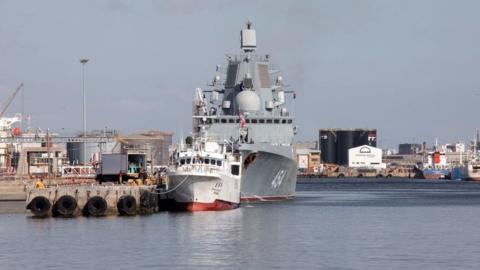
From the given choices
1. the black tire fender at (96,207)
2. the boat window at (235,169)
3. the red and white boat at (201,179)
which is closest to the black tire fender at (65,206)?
the black tire fender at (96,207)

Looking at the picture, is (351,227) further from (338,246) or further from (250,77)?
(250,77)

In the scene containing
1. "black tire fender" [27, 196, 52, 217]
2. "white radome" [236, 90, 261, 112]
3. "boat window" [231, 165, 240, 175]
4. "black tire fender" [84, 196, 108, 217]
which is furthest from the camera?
"white radome" [236, 90, 261, 112]

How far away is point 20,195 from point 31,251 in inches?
1820

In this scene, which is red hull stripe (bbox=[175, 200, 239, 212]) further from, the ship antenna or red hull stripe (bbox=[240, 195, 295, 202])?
the ship antenna

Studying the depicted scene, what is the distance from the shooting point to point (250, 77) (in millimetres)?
125312

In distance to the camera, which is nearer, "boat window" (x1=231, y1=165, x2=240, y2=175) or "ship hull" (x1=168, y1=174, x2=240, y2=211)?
"ship hull" (x1=168, y1=174, x2=240, y2=211)

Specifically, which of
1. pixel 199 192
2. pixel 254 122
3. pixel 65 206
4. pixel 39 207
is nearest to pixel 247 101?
pixel 254 122

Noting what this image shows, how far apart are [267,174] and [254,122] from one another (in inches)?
328

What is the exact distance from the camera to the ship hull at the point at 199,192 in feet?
308

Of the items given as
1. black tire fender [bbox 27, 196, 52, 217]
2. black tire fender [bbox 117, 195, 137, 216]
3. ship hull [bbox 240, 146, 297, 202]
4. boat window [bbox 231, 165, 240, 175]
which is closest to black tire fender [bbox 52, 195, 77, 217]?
black tire fender [bbox 27, 196, 52, 217]

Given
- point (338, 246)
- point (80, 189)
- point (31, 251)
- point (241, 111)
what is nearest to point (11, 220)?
point (80, 189)

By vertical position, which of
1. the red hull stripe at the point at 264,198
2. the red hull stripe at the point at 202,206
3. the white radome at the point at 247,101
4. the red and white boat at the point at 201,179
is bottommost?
the red hull stripe at the point at 202,206

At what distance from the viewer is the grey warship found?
113m

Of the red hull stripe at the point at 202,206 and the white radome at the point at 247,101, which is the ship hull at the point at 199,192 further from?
the white radome at the point at 247,101
